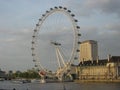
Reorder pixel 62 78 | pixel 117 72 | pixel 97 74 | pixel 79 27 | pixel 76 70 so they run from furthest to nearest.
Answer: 1. pixel 76 70
2. pixel 97 74
3. pixel 117 72
4. pixel 62 78
5. pixel 79 27

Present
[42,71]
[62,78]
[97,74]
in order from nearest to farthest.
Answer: [42,71], [62,78], [97,74]

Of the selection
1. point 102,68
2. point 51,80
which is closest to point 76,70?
point 102,68

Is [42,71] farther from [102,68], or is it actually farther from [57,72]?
[102,68]

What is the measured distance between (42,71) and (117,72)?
4143cm

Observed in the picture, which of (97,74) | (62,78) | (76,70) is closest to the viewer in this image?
(62,78)

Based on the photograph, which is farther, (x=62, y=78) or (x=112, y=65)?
(x=112, y=65)

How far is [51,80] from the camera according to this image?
148 m

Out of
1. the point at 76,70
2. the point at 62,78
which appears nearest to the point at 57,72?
the point at 62,78

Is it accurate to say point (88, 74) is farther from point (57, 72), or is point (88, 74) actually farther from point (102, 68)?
point (57, 72)


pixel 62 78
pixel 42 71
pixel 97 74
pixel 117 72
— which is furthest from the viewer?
pixel 97 74

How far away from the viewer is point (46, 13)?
103688 millimetres

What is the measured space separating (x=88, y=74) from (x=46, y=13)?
247 ft

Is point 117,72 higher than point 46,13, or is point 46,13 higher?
point 46,13

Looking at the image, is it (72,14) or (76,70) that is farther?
(76,70)
